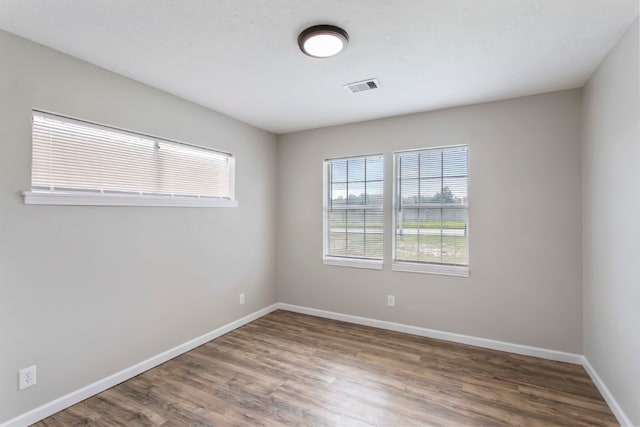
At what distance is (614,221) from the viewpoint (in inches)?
84.1

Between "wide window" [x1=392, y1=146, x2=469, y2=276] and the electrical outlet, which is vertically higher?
"wide window" [x1=392, y1=146, x2=469, y2=276]

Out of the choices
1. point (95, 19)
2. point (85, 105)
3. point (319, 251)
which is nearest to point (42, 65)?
point (85, 105)

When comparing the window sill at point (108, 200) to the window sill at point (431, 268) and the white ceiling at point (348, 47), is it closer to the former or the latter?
the white ceiling at point (348, 47)

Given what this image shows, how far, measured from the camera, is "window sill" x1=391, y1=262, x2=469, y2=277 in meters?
3.29

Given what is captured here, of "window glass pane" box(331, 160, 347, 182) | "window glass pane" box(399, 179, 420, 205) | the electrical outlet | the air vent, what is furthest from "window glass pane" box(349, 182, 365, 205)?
the electrical outlet

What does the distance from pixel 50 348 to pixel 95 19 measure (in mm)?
2202

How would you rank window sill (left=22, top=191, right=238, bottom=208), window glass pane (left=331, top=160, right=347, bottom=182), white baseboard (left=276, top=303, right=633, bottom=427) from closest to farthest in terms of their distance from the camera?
window sill (left=22, top=191, right=238, bottom=208)
white baseboard (left=276, top=303, right=633, bottom=427)
window glass pane (left=331, top=160, right=347, bottom=182)

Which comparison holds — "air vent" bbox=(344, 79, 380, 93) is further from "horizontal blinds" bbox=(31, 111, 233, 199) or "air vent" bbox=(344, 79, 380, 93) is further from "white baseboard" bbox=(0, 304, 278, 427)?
"white baseboard" bbox=(0, 304, 278, 427)

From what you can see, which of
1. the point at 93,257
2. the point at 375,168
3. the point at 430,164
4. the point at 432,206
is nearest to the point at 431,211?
the point at 432,206

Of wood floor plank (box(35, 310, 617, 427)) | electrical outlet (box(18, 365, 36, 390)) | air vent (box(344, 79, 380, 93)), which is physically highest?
air vent (box(344, 79, 380, 93))

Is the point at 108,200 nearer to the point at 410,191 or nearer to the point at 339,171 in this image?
the point at 339,171

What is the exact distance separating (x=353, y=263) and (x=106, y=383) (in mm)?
2705

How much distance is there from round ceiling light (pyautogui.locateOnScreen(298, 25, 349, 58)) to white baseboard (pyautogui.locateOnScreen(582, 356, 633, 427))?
9.93ft

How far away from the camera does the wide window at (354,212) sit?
384 cm
